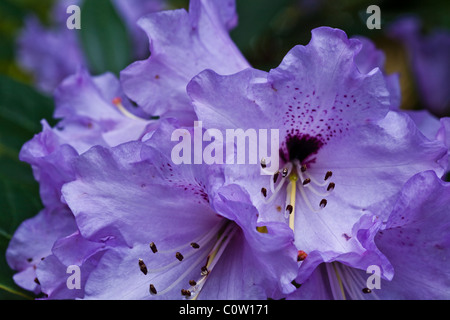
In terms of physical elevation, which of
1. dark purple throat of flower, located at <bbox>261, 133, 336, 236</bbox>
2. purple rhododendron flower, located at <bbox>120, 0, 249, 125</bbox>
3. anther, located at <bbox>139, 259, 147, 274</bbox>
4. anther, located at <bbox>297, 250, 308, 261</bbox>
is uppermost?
purple rhododendron flower, located at <bbox>120, 0, 249, 125</bbox>

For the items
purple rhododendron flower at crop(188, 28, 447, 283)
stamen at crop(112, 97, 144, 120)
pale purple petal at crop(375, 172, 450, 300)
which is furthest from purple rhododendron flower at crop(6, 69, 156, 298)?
pale purple petal at crop(375, 172, 450, 300)

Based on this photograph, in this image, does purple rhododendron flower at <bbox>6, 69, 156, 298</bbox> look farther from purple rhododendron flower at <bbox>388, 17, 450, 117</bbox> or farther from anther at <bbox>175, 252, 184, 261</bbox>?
purple rhododendron flower at <bbox>388, 17, 450, 117</bbox>

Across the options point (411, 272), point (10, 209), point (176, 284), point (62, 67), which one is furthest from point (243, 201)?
point (62, 67)

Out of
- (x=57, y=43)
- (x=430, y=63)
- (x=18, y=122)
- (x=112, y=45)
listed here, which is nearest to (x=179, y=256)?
(x=18, y=122)

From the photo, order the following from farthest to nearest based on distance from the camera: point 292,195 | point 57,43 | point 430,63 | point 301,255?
1. point 57,43
2. point 430,63
3. point 292,195
4. point 301,255

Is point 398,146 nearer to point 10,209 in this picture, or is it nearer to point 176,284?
point 176,284

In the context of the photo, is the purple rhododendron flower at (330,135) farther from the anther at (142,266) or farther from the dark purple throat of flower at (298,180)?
the anther at (142,266)

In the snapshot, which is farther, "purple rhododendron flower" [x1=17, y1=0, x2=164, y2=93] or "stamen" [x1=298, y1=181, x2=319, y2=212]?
"purple rhododendron flower" [x1=17, y1=0, x2=164, y2=93]

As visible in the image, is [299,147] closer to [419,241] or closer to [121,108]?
[419,241]
